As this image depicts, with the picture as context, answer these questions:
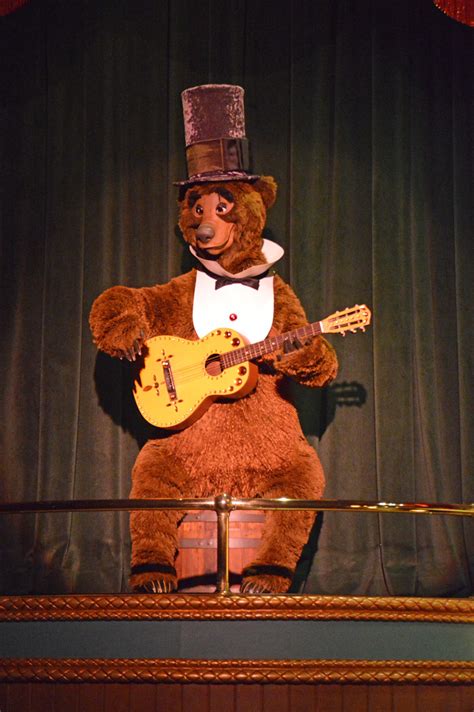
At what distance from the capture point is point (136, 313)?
353cm

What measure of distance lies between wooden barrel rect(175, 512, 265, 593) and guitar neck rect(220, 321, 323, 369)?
0.55 metres

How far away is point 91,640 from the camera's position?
2.83 meters

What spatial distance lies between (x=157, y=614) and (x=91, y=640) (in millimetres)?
210

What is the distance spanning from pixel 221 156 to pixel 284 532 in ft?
4.57

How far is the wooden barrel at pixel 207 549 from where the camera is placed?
3.39 metres

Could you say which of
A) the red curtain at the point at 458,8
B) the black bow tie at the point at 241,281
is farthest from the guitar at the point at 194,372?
the red curtain at the point at 458,8

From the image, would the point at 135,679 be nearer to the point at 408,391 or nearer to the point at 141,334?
the point at 141,334

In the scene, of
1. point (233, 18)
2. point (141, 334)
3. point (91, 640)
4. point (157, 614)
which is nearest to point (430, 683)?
point (157, 614)

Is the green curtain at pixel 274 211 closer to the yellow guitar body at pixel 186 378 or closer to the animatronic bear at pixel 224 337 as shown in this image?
Result: the animatronic bear at pixel 224 337

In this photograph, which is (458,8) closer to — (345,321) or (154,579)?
(345,321)

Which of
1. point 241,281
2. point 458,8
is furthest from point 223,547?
point 458,8

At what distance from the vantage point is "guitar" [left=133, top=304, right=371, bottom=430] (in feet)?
11.0

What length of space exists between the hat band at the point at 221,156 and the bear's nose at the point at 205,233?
0.22 metres

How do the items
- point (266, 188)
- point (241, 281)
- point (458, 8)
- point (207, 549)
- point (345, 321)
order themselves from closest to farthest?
point (345, 321), point (207, 549), point (241, 281), point (266, 188), point (458, 8)
